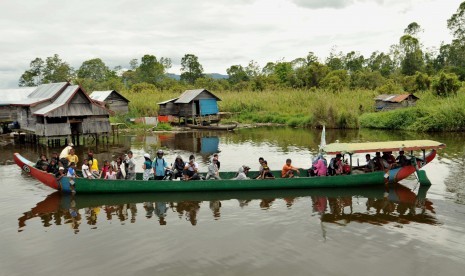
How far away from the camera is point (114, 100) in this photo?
41.3m

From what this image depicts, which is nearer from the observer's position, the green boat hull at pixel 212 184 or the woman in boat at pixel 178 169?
the green boat hull at pixel 212 184

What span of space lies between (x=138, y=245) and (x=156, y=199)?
4.35 metres

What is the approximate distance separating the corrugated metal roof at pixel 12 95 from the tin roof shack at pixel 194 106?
39.7 ft

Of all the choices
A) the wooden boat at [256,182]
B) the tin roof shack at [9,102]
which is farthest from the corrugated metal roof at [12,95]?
the wooden boat at [256,182]

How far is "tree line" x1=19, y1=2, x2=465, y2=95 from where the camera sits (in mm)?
49688

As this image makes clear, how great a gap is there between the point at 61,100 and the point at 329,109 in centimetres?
2205

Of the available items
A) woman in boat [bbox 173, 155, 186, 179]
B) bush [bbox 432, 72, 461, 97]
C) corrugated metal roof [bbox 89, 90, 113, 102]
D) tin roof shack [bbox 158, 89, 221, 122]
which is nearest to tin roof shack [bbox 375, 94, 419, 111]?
bush [bbox 432, 72, 461, 97]

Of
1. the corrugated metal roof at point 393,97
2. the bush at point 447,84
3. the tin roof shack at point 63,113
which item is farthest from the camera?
the corrugated metal roof at point 393,97

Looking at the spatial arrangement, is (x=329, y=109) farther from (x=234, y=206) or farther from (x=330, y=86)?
(x=234, y=206)

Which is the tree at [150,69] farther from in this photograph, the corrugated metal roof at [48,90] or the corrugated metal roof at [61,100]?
the corrugated metal roof at [61,100]

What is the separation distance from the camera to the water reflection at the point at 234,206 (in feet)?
40.9

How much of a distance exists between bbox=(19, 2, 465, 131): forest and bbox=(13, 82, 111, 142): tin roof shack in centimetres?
1340

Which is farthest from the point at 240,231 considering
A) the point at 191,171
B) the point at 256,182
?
the point at 191,171

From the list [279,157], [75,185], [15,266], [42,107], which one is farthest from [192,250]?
[42,107]
